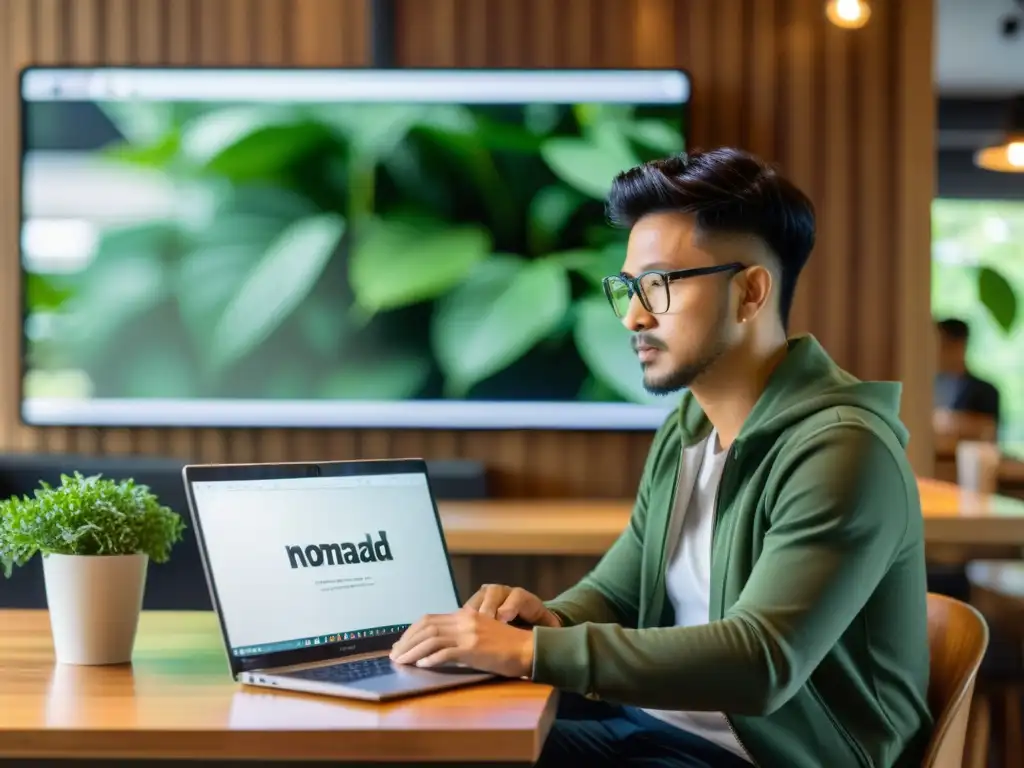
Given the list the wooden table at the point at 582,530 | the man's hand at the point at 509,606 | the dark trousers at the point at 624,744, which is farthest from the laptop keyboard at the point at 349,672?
the wooden table at the point at 582,530

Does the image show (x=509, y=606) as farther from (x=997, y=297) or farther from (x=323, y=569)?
(x=997, y=297)

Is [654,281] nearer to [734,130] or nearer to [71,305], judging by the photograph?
[734,130]

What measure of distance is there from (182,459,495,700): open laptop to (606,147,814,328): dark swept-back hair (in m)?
0.49

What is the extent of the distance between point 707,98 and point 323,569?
2493 millimetres

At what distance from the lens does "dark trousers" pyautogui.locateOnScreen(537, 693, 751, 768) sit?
5.49ft

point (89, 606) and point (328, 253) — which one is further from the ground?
point (328, 253)

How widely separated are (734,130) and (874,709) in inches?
94.2

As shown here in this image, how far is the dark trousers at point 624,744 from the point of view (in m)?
1.67

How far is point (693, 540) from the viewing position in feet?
6.15

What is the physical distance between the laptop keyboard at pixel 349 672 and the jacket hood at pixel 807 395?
1.79 feet

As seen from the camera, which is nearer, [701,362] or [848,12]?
[701,362]

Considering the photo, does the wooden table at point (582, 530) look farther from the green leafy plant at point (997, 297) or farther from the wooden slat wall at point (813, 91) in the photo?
the green leafy plant at point (997, 297)

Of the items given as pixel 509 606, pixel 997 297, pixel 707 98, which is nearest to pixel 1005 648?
pixel 997 297

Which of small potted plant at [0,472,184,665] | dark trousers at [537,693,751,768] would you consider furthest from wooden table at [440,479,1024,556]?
small potted plant at [0,472,184,665]
